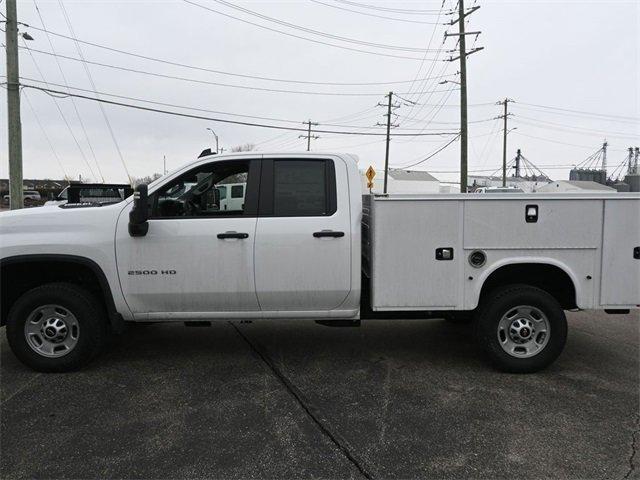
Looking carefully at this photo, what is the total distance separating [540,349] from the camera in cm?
454

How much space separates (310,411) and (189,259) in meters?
1.65

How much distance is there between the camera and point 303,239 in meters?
4.38

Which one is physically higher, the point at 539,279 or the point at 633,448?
the point at 539,279

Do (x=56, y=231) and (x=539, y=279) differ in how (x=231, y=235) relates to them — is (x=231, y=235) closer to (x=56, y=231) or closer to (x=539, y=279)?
(x=56, y=231)

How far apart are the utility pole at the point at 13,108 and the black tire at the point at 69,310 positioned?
35.1 ft

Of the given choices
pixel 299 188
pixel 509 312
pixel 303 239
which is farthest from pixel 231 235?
pixel 509 312

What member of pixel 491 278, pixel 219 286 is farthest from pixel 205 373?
pixel 491 278

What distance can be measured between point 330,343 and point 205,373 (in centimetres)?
147

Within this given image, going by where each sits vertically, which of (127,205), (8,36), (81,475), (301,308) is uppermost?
(8,36)

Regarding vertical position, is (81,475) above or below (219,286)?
below

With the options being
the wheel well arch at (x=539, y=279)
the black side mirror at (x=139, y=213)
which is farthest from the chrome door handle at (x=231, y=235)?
the wheel well arch at (x=539, y=279)

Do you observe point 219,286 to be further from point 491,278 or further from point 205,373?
point 491,278

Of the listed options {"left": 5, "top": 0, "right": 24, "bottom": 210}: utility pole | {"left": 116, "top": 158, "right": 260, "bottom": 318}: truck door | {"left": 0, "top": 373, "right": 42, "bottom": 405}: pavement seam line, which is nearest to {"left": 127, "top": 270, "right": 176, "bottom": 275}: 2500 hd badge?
{"left": 116, "top": 158, "right": 260, "bottom": 318}: truck door

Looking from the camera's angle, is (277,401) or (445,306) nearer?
(277,401)
